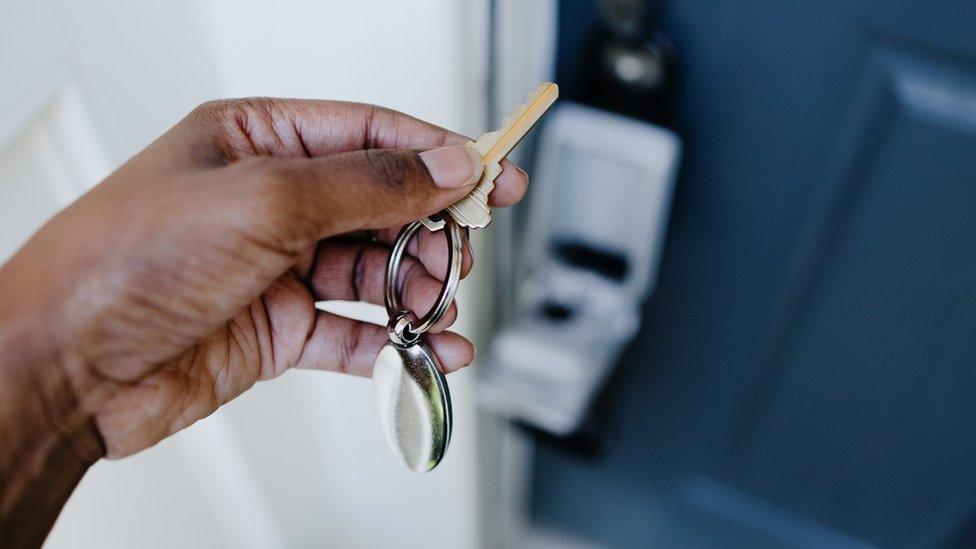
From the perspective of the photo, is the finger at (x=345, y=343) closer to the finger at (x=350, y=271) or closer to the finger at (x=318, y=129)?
the finger at (x=350, y=271)

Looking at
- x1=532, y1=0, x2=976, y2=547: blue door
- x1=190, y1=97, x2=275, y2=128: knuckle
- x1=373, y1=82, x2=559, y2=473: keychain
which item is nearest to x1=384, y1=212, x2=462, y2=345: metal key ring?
x1=373, y1=82, x2=559, y2=473: keychain

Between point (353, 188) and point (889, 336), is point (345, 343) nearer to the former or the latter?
point (353, 188)

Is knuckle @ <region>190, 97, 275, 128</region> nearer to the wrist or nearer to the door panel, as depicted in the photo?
the wrist

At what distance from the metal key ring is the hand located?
2 centimetres

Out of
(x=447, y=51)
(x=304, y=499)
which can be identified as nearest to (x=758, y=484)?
(x=304, y=499)

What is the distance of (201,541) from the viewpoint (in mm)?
829

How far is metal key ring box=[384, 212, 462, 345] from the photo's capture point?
18.5 inches

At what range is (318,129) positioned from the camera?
505mm

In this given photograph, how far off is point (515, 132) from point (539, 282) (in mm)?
364

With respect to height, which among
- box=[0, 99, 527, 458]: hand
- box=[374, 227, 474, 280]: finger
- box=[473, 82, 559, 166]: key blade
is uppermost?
box=[473, 82, 559, 166]: key blade

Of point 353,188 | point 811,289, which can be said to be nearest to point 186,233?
point 353,188

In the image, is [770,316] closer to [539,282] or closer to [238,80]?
[539,282]

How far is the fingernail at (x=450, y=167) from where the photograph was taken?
0.43 metres

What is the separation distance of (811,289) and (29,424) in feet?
2.04
